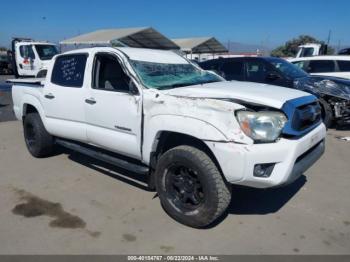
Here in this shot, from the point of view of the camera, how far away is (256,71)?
839 cm

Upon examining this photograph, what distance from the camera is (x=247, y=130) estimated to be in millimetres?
3137

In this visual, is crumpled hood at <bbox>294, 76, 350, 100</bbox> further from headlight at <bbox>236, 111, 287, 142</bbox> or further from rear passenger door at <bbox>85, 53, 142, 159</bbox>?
headlight at <bbox>236, 111, 287, 142</bbox>

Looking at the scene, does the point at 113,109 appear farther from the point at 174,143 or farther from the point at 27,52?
the point at 27,52

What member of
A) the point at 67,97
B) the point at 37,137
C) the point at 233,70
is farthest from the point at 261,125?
the point at 233,70

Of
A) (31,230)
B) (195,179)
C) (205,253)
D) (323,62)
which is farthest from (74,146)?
(323,62)

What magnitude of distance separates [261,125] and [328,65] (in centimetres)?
855

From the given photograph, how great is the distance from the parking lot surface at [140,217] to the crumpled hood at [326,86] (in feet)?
9.35

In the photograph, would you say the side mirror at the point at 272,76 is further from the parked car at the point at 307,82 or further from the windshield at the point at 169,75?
the windshield at the point at 169,75

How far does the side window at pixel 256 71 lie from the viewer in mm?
8231

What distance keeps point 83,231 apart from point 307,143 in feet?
8.01

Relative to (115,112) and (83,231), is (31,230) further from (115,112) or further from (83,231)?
(115,112)

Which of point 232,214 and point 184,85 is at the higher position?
point 184,85

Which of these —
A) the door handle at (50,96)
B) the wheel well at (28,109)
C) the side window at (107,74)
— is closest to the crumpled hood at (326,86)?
the side window at (107,74)

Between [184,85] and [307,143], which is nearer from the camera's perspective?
[307,143]
